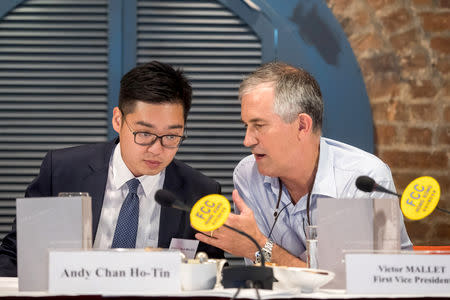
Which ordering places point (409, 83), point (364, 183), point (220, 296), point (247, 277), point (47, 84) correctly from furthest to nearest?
point (409, 83) < point (47, 84) < point (364, 183) < point (247, 277) < point (220, 296)

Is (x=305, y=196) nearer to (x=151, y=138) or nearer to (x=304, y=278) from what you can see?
(x=151, y=138)

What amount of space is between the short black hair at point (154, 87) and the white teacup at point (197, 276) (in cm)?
85

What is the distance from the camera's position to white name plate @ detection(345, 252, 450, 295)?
118cm

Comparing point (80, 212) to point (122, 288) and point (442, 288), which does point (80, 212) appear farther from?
point (442, 288)

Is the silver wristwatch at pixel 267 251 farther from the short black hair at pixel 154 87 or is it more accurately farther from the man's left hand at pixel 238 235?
the short black hair at pixel 154 87


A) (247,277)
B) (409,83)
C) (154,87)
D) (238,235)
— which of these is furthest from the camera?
(409,83)

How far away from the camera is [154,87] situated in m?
1.97

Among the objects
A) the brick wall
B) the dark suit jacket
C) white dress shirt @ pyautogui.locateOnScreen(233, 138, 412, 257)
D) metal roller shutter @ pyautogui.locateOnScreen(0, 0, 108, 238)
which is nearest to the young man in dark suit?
the dark suit jacket

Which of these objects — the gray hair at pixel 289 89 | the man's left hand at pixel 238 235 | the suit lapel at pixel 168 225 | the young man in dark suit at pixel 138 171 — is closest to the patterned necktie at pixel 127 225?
the young man in dark suit at pixel 138 171

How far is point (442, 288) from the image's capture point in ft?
3.94

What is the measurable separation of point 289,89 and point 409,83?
1005 mm


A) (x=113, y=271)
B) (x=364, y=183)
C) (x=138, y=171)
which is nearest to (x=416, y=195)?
(x=364, y=183)

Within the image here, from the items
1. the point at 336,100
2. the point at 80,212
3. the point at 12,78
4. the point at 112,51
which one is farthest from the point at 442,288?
the point at 12,78

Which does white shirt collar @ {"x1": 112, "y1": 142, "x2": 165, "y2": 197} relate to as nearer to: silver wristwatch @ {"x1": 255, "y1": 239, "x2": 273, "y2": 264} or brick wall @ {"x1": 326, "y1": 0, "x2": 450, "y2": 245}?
silver wristwatch @ {"x1": 255, "y1": 239, "x2": 273, "y2": 264}
